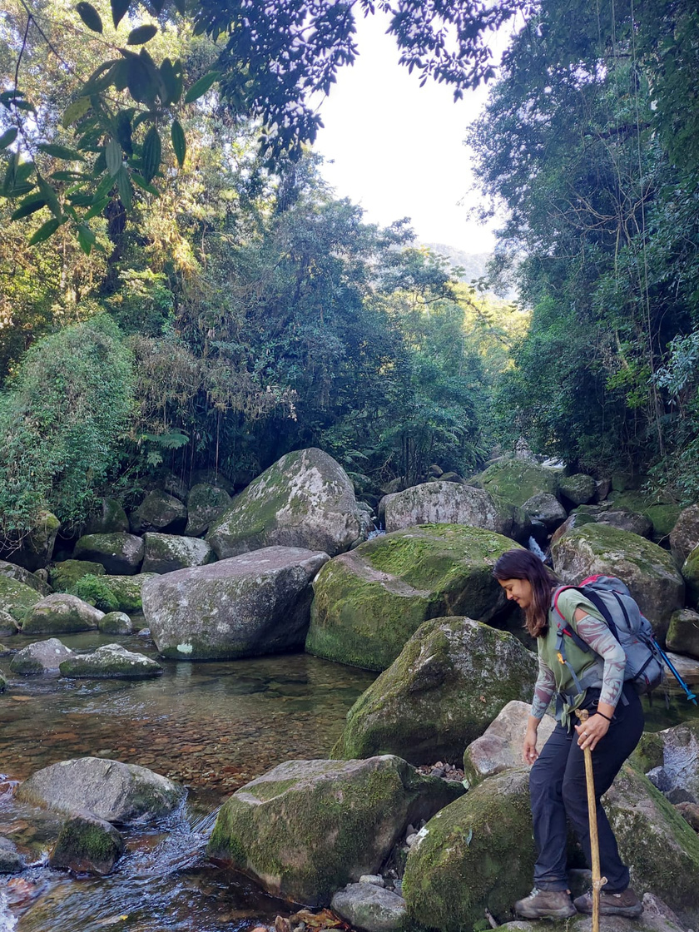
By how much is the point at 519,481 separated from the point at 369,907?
15740mm

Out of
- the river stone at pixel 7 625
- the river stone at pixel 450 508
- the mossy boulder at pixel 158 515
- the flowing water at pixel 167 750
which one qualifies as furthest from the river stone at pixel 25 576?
the river stone at pixel 450 508

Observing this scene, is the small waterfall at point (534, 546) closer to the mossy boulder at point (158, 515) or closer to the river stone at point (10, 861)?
the mossy boulder at point (158, 515)

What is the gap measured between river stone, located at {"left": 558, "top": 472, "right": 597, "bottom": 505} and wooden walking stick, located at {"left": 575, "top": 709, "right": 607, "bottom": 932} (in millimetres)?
15143

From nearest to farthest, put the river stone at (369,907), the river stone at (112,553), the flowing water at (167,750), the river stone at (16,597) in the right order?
1. the river stone at (369,907)
2. the flowing water at (167,750)
3. the river stone at (16,597)
4. the river stone at (112,553)

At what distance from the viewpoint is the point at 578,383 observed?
15.1 m

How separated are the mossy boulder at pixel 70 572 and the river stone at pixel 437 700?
9404 mm

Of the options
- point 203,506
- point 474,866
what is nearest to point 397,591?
point 474,866

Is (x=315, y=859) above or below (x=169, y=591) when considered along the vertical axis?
below

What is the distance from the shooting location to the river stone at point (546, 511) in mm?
15453

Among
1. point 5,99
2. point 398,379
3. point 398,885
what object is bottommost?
point 398,885

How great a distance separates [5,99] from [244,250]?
690 inches

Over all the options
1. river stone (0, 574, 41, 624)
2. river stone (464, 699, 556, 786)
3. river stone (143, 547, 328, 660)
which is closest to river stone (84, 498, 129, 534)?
river stone (0, 574, 41, 624)

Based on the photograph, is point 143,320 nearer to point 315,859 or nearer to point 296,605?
point 296,605

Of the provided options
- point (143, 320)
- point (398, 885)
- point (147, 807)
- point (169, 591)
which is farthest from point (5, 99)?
point (143, 320)
